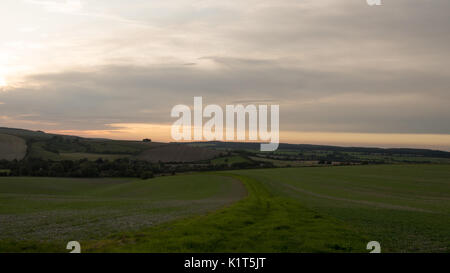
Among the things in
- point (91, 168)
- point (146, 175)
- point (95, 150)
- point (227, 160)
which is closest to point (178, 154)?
point (227, 160)

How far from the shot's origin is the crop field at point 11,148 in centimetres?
13612

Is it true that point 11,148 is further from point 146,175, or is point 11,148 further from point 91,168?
point 146,175

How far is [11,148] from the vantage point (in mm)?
146875

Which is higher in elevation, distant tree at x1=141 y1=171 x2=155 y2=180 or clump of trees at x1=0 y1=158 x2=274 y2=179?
clump of trees at x1=0 y1=158 x2=274 y2=179

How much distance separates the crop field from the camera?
447 feet

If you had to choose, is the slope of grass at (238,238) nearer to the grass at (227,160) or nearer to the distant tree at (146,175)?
the distant tree at (146,175)

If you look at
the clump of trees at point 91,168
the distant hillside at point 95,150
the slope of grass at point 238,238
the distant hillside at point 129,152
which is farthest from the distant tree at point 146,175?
the slope of grass at point 238,238

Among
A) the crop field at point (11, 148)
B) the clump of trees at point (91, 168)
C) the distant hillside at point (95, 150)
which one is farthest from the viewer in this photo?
the distant hillside at point (95, 150)

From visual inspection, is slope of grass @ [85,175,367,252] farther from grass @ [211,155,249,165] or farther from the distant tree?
grass @ [211,155,249,165]

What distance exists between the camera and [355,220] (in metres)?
22.9

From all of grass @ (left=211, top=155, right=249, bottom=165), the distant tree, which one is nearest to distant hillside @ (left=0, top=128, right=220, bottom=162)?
grass @ (left=211, top=155, right=249, bottom=165)
